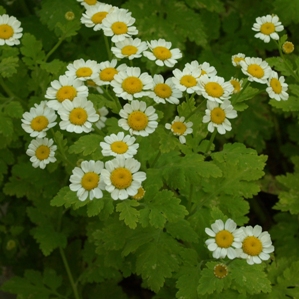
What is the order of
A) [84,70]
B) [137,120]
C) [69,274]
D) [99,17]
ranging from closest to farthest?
[137,120]
[84,70]
[99,17]
[69,274]

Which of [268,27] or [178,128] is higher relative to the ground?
[268,27]

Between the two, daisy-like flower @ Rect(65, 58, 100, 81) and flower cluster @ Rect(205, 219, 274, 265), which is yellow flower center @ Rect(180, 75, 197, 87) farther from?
flower cluster @ Rect(205, 219, 274, 265)

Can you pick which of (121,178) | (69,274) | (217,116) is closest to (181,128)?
(217,116)

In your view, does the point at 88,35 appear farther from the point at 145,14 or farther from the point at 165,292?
the point at 165,292

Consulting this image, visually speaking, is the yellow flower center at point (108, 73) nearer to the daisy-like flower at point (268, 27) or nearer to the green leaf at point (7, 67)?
the green leaf at point (7, 67)

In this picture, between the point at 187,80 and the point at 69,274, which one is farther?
the point at 69,274

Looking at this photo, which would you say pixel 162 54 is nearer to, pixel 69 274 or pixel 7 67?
pixel 7 67

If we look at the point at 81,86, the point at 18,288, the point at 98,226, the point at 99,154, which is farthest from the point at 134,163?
the point at 18,288
